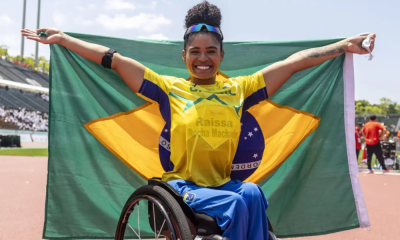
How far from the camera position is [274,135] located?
4.17 meters

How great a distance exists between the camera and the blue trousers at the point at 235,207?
2500 millimetres

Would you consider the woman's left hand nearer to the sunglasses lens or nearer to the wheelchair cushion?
the sunglasses lens

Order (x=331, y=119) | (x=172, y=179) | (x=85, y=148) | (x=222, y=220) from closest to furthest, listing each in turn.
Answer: (x=222, y=220) < (x=172, y=179) < (x=85, y=148) < (x=331, y=119)

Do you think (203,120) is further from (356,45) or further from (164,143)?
(356,45)

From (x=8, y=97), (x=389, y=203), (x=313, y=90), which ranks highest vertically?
(x=313, y=90)

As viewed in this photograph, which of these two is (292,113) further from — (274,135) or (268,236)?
(268,236)

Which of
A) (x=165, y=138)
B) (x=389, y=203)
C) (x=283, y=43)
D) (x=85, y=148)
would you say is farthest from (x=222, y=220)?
(x=389, y=203)

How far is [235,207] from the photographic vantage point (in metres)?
2.52

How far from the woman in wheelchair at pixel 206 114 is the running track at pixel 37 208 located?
228cm

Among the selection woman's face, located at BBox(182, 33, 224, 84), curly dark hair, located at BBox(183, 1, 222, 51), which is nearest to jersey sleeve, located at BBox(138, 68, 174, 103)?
woman's face, located at BBox(182, 33, 224, 84)

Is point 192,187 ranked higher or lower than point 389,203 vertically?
higher

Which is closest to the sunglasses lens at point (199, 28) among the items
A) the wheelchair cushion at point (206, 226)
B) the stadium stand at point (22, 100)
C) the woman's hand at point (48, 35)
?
the woman's hand at point (48, 35)

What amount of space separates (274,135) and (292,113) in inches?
12.4

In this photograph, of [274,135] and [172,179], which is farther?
[274,135]
